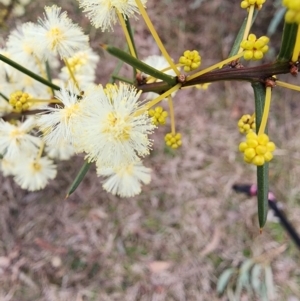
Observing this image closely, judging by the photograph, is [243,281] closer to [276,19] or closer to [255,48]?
[276,19]

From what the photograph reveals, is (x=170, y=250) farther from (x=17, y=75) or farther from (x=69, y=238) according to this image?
(x=17, y=75)

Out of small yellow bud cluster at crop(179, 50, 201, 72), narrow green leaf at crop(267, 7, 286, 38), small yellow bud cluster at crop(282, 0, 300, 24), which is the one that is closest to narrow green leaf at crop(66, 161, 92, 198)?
small yellow bud cluster at crop(179, 50, 201, 72)

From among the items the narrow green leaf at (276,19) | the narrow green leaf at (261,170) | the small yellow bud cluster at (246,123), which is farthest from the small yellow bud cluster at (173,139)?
the narrow green leaf at (276,19)

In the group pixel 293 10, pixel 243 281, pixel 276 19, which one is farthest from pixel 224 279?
pixel 293 10

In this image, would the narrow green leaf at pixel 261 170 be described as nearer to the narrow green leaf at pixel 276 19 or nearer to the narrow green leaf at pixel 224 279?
the narrow green leaf at pixel 224 279

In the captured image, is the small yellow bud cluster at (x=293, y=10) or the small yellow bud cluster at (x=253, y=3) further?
the small yellow bud cluster at (x=253, y=3)

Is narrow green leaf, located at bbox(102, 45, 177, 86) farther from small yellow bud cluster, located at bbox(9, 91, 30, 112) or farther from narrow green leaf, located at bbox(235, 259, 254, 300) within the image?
narrow green leaf, located at bbox(235, 259, 254, 300)

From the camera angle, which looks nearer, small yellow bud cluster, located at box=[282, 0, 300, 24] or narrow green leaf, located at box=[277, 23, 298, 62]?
small yellow bud cluster, located at box=[282, 0, 300, 24]
